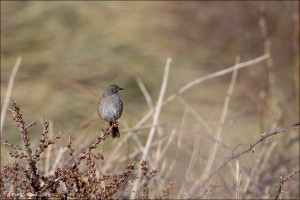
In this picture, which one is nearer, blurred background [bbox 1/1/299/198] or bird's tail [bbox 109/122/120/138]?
bird's tail [bbox 109/122/120/138]

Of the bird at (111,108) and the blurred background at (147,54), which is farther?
the blurred background at (147,54)

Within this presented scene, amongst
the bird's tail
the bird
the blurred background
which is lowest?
the bird's tail

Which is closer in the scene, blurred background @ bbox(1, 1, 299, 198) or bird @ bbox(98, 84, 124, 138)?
bird @ bbox(98, 84, 124, 138)

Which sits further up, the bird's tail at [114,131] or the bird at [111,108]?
the bird at [111,108]

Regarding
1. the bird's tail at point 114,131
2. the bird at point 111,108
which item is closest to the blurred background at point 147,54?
the bird at point 111,108

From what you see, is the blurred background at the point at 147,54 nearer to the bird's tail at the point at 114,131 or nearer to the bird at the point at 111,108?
the bird at the point at 111,108

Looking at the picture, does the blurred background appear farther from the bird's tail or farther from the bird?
the bird's tail

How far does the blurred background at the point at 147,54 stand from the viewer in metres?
6.46

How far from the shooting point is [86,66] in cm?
729

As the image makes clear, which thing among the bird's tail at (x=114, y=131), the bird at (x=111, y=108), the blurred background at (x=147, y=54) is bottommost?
the bird's tail at (x=114, y=131)

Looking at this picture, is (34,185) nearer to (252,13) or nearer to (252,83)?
(252,83)

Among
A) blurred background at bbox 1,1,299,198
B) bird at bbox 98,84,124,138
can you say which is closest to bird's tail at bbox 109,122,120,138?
bird at bbox 98,84,124,138

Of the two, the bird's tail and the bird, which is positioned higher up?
the bird

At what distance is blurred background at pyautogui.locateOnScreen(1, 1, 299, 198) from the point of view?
6465mm
